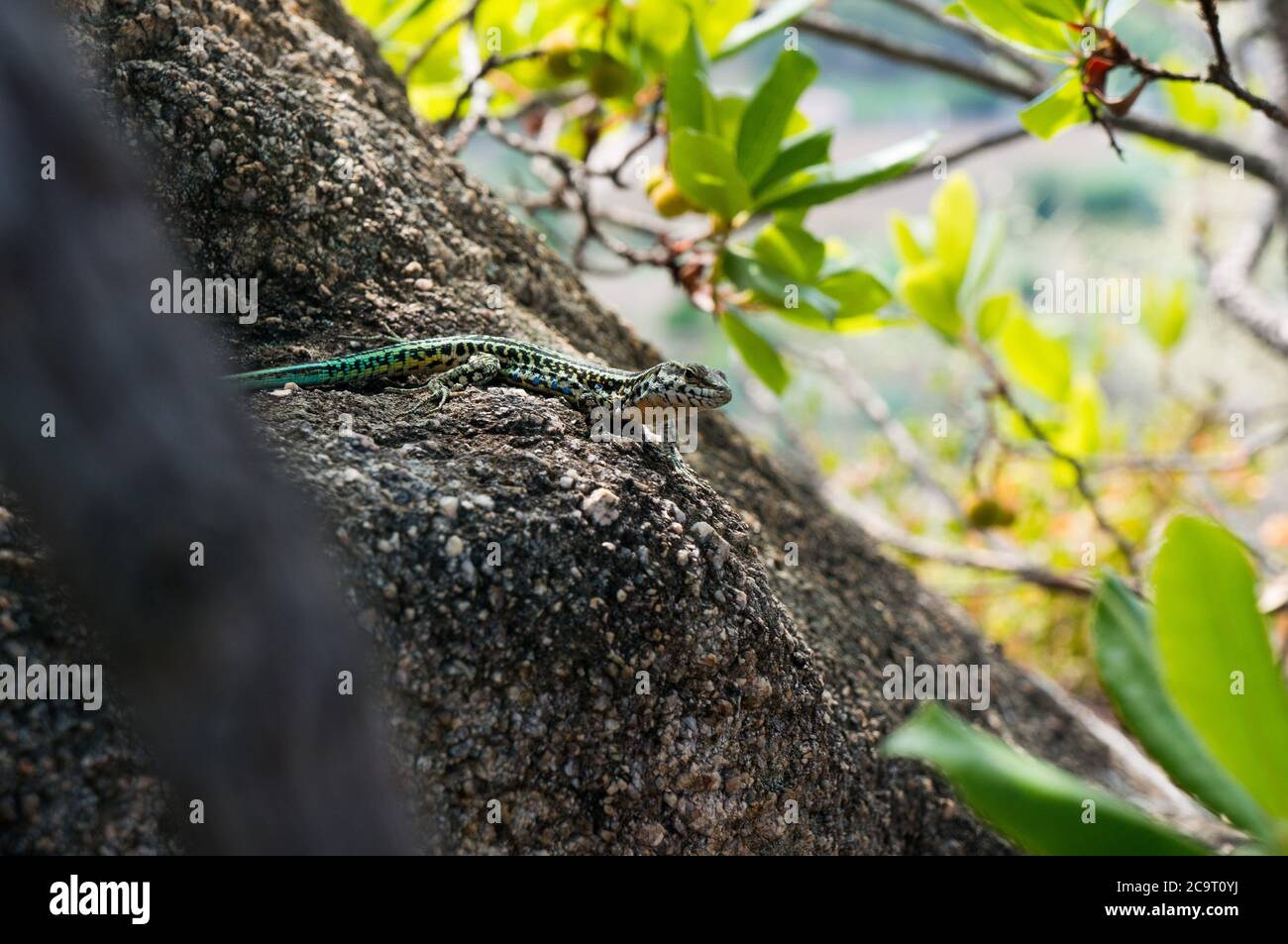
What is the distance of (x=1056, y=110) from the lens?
218 centimetres

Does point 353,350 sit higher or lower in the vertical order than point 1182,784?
higher

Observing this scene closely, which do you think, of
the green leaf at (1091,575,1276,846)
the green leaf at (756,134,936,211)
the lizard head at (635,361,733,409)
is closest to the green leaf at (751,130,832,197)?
the green leaf at (756,134,936,211)

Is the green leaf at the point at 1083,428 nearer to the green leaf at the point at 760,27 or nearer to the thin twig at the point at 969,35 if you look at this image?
the thin twig at the point at 969,35

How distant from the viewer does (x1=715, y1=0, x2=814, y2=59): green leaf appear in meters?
2.73

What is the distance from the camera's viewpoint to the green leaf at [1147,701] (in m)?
1.22

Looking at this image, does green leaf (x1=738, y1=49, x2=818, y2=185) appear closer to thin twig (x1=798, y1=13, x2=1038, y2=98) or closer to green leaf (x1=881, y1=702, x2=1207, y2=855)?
thin twig (x1=798, y1=13, x2=1038, y2=98)

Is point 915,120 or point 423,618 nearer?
point 423,618

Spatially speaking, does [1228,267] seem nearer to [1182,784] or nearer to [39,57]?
[1182,784]

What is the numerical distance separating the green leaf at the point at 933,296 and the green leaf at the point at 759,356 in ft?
2.74

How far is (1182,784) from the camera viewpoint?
4.07ft

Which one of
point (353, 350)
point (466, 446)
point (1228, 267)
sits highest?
point (1228, 267)

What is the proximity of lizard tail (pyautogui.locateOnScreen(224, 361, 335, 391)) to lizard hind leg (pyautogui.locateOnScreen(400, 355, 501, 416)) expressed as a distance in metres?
0.16
